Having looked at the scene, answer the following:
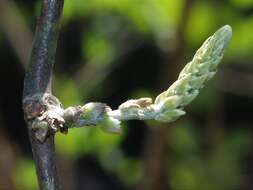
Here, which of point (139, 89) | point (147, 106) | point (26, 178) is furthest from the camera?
point (139, 89)

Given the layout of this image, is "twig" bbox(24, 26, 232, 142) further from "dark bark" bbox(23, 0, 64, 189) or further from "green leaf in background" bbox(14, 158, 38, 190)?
"green leaf in background" bbox(14, 158, 38, 190)

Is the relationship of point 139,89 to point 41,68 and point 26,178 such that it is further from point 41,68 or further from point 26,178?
point 41,68

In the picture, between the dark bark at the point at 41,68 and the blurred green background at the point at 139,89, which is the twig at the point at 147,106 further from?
the blurred green background at the point at 139,89

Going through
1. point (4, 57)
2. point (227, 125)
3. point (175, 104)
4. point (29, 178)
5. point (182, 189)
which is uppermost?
point (4, 57)

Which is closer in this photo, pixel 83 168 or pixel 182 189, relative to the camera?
pixel 182 189

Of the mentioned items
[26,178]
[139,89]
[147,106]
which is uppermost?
[139,89]

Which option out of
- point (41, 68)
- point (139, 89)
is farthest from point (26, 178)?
point (41, 68)

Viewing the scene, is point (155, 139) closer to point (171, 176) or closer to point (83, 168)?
point (171, 176)

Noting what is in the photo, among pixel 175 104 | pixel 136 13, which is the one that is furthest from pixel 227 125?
pixel 175 104

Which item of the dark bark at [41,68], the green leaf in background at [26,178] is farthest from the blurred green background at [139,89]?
the dark bark at [41,68]
